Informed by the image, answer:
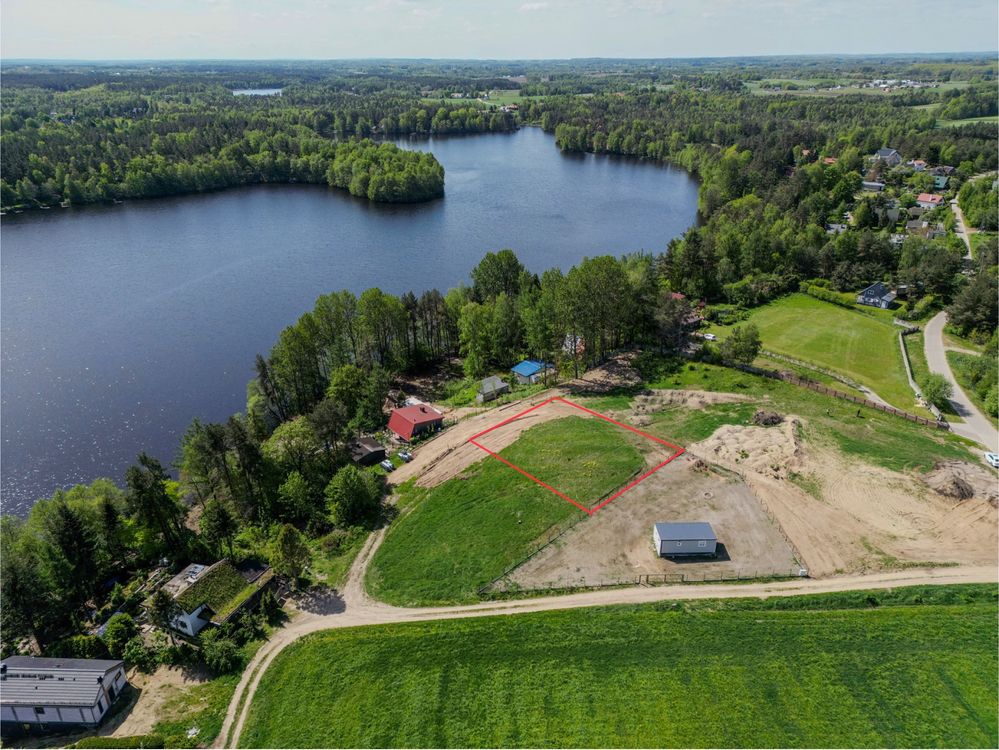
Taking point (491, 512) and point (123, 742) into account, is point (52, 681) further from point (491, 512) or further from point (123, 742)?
point (491, 512)

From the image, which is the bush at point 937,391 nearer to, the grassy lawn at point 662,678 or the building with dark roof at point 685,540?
the grassy lawn at point 662,678

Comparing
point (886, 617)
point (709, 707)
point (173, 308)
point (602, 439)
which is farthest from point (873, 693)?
point (173, 308)

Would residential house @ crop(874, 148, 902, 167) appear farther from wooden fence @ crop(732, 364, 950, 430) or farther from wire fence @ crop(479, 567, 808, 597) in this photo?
wire fence @ crop(479, 567, 808, 597)

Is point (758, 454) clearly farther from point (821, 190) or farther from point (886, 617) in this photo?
point (821, 190)

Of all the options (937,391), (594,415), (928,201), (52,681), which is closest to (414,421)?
(594,415)

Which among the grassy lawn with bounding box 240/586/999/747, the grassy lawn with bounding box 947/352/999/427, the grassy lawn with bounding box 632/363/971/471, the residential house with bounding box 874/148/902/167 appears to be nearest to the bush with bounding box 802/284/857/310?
the grassy lawn with bounding box 947/352/999/427
